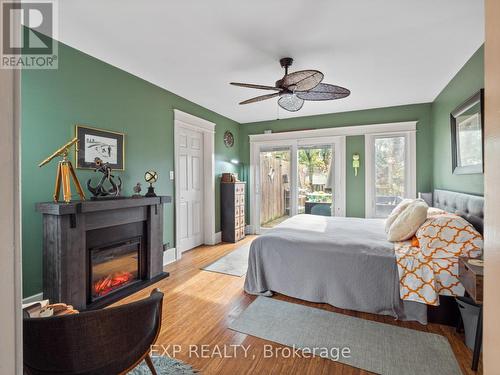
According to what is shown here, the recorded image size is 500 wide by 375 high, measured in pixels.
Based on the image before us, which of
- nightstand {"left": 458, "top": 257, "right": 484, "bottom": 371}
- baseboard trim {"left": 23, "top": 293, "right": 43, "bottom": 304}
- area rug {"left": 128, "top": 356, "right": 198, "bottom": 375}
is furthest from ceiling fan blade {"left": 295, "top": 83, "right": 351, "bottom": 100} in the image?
baseboard trim {"left": 23, "top": 293, "right": 43, "bottom": 304}

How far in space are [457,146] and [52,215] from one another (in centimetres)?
429

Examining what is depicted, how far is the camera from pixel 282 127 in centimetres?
534

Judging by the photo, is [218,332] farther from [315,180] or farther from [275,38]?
[315,180]

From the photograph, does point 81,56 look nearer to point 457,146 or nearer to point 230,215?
point 230,215

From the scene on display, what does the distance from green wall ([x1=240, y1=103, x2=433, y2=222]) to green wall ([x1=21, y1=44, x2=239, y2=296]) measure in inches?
84.1

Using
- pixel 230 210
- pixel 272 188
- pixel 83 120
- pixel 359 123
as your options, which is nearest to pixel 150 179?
pixel 83 120

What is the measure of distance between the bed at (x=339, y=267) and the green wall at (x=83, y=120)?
1.76m

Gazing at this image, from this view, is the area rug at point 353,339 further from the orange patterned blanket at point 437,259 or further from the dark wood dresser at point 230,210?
the dark wood dresser at point 230,210

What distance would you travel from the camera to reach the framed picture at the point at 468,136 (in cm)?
234

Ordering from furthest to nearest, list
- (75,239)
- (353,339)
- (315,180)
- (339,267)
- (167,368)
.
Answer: (315,180) < (339,267) < (75,239) < (353,339) < (167,368)

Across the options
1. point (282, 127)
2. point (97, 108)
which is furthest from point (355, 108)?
point (97, 108)

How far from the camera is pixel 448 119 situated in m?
3.30

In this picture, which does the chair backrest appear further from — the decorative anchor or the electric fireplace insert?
the decorative anchor

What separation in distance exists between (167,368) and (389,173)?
14.6 feet
